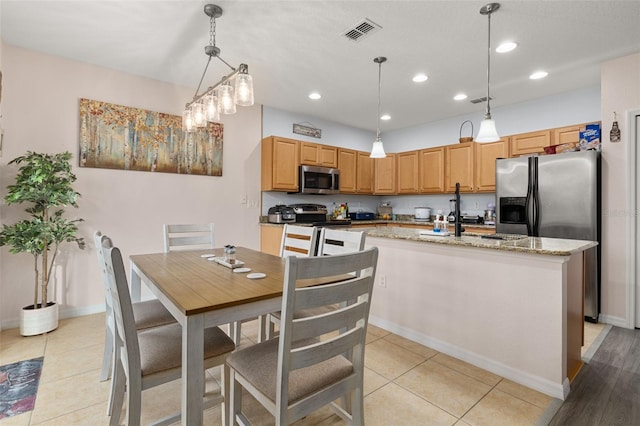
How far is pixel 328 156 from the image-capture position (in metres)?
4.87

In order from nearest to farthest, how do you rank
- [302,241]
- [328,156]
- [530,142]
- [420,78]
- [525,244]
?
[525,244] < [302,241] < [420,78] < [530,142] < [328,156]

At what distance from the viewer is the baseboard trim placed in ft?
5.97

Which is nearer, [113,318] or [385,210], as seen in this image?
[113,318]

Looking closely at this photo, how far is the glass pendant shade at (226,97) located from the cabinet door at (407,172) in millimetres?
3808

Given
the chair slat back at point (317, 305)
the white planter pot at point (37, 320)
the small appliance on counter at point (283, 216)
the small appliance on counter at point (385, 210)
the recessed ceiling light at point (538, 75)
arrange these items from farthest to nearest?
1. the small appliance on counter at point (385, 210)
2. the small appliance on counter at point (283, 216)
3. the recessed ceiling light at point (538, 75)
4. the white planter pot at point (37, 320)
5. the chair slat back at point (317, 305)

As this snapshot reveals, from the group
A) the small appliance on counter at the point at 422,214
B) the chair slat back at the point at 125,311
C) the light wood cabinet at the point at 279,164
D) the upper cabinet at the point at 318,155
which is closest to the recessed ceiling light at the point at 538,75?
the small appliance on counter at the point at 422,214

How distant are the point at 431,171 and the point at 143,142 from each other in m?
4.15

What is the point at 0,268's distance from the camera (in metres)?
2.73

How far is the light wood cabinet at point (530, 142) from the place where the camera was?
12.4 ft

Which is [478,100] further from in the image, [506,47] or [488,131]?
[488,131]

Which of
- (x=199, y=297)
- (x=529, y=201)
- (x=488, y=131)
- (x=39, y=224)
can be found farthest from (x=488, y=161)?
(x=39, y=224)

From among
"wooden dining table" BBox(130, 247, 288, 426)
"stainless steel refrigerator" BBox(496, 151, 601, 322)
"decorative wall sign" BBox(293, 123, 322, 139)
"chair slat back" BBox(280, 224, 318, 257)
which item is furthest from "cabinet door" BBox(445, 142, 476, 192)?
"wooden dining table" BBox(130, 247, 288, 426)

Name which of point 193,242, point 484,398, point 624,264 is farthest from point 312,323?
point 624,264

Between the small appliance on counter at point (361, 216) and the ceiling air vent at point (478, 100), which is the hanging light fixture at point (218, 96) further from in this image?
the small appliance on counter at point (361, 216)
